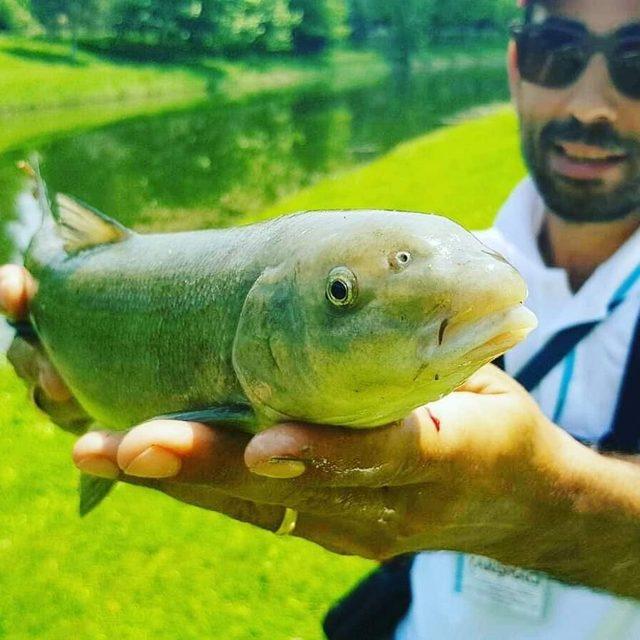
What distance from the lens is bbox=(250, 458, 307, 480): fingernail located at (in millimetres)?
1335

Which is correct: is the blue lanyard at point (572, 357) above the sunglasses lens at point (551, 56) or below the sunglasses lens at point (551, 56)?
below

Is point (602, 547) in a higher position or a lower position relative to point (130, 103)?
higher

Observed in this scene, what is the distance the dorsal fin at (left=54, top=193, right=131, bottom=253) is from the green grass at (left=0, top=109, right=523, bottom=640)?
2.10 m

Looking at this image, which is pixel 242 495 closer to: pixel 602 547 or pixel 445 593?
pixel 602 547

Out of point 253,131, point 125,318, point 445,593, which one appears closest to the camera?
point 125,318

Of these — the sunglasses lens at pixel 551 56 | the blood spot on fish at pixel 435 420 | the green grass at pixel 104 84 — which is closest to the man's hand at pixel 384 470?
the blood spot on fish at pixel 435 420

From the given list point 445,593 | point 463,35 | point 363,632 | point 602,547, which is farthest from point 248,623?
Result: point 463,35

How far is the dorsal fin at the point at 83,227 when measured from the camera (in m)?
2.33

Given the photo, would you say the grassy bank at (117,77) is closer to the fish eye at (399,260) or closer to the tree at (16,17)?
the tree at (16,17)

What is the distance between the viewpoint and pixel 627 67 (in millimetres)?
2604

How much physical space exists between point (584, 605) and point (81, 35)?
4268cm

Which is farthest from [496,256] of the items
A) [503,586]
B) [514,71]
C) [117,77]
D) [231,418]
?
[117,77]

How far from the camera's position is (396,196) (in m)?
10.1

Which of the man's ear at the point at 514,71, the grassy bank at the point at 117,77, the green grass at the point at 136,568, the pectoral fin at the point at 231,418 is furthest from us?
the grassy bank at the point at 117,77
